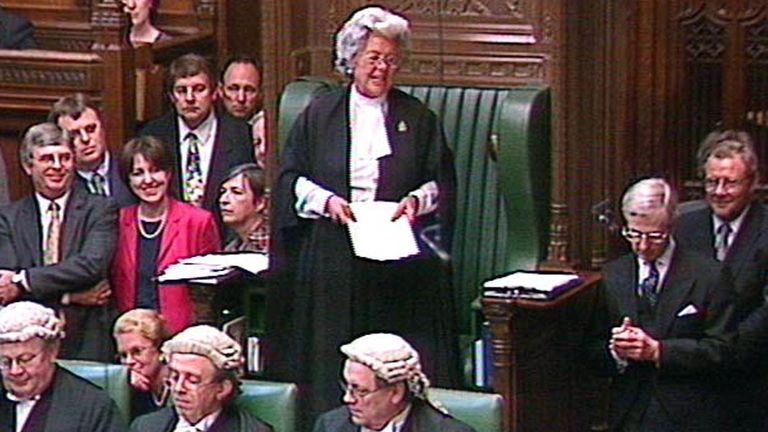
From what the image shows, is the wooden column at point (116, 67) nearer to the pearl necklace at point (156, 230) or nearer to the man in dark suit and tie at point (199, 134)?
the man in dark suit and tie at point (199, 134)

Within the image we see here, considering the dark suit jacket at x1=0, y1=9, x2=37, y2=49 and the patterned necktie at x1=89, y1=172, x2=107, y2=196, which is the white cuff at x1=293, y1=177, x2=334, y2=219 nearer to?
the patterned necktie at x1=89, y1=172, x2=107, y2=196

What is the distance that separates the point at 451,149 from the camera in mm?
6039

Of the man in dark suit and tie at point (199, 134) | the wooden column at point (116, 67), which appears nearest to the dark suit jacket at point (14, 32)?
the wooden column at point (116, 67)

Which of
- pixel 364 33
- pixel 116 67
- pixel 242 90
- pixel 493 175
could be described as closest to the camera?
pixel 364 33

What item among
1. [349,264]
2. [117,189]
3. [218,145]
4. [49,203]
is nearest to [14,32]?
[218,145]

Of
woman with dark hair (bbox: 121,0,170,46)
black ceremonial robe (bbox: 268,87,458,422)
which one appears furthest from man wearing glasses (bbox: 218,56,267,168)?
black ceremonial robe (bbox: 268,87,458,422)

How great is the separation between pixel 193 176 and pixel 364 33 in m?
0.97

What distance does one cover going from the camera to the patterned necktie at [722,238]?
5.62 meters

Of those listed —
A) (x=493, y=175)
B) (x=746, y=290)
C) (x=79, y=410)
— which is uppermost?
(x=493, y=175)

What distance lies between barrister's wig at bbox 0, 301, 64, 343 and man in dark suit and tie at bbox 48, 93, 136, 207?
0.78 meters

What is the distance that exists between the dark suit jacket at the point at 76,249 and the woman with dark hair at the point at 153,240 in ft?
0.17

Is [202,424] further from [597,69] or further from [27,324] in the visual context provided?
[597,69]

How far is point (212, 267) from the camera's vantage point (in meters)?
6.17

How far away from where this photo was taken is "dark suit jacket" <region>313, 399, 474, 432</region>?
17.1 feet
